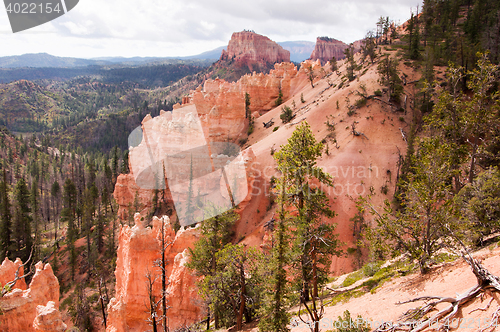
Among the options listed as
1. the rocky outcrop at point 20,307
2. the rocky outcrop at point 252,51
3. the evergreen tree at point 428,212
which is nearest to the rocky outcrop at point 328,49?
the rocky outcrop at point 252,51

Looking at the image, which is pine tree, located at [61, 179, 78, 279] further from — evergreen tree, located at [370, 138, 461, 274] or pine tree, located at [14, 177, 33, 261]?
evergreen tree, located at [370, 138, 461, 274]

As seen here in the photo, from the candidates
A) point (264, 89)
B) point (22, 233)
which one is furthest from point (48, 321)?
point (264, 89)

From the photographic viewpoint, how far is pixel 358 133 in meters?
35.6

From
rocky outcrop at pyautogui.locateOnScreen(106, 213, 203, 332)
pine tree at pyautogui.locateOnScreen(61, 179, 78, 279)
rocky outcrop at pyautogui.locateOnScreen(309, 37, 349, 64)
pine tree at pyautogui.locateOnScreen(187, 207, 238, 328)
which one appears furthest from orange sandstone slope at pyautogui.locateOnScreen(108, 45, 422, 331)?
rocky outcrop at pyautogui.locateOnScreen(309, 37, 349, 64)

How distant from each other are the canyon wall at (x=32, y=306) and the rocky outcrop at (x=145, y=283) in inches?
158

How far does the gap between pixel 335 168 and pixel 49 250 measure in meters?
41.2

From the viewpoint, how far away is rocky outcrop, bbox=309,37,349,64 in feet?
568

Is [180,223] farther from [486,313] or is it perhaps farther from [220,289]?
[486,313]

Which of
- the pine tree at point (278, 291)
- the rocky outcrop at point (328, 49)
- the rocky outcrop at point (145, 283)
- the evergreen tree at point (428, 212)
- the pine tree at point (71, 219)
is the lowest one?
the pine tree at point (71, 219)

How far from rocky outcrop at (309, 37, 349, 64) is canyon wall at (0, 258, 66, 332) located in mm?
176348

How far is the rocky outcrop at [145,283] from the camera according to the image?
1806cm

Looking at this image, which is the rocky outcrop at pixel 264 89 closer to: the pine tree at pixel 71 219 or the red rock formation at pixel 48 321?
the pine tree at pixel 71 219

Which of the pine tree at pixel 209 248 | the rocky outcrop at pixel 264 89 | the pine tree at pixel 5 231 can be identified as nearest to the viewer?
the pine tree at pixel 209 248

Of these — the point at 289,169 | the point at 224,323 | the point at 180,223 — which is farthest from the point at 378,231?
the point at 180,223
